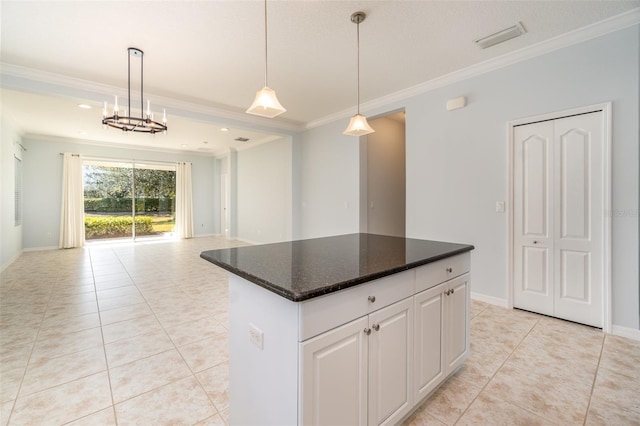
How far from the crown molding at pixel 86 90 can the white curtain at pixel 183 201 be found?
458 cm

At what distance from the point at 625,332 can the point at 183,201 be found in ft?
31.6

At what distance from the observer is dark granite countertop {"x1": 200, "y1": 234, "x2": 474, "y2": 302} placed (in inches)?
45.3

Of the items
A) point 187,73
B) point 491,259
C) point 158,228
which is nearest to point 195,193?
point 158,228

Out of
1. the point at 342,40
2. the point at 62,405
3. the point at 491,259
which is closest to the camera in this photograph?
the point at 62,405

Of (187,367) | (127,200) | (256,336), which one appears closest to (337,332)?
(256,336)

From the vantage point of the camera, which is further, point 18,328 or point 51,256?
point 51,256

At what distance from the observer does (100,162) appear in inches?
307

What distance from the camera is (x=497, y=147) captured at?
3.30 m

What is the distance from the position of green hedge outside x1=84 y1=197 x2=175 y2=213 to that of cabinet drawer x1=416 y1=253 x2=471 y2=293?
8.95 metres

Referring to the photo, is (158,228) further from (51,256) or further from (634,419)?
(634,419)

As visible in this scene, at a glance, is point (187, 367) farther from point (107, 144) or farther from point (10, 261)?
point (107, 144)

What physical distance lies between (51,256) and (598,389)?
885 cm

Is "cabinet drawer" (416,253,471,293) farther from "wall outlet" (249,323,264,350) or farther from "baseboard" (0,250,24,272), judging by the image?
"baseboard" (0,250,24,272)

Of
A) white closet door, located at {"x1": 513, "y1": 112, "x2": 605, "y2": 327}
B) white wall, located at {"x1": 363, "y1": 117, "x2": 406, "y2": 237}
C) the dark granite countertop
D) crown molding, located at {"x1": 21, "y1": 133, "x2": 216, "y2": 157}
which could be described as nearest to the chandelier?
the dark granite countertop
